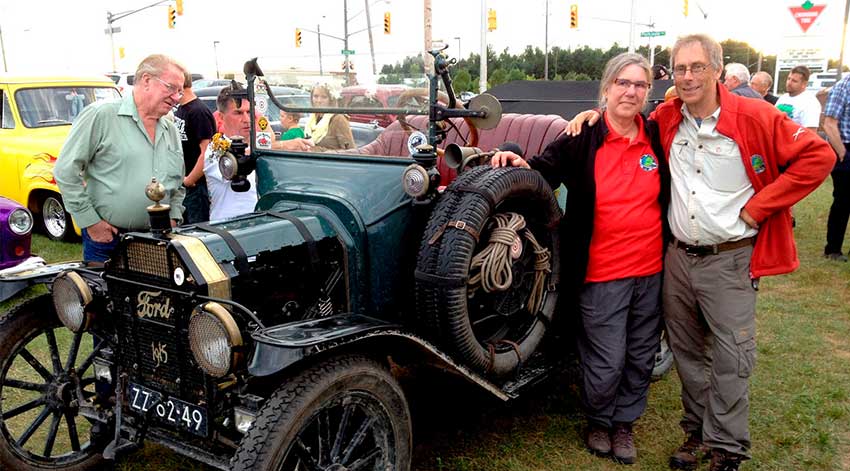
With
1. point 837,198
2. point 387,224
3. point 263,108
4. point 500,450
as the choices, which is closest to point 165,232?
point 387,224

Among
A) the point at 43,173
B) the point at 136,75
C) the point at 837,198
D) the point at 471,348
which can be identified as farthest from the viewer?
the point at 43,173

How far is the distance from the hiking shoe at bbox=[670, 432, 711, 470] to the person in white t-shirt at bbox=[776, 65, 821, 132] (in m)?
6.17

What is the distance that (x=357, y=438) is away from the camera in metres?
2.55

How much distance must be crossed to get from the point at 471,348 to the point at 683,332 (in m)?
1.06

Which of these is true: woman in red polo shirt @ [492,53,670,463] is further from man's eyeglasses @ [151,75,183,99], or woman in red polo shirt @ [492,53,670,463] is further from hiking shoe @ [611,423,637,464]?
man's eyeglasses @ [151,75,183,99]

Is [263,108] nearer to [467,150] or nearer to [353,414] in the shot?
[467,150]

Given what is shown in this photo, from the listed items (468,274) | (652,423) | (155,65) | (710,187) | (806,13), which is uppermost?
(806,13)

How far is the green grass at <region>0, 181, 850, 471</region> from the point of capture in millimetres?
3350

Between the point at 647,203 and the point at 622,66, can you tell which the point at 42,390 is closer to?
the point at 647,203

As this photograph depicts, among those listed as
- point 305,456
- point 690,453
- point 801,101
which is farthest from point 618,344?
point 801,101

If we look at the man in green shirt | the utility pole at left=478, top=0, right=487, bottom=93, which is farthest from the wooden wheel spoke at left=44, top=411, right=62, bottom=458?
the utility pole at left=478, top=0, right=487, bottom=93

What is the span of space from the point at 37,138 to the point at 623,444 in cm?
698

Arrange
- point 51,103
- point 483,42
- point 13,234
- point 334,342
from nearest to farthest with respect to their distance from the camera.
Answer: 1. point 334,342
2. point 13,234
3. point 51,103
4. point 483,42

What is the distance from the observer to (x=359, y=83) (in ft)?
11.3
